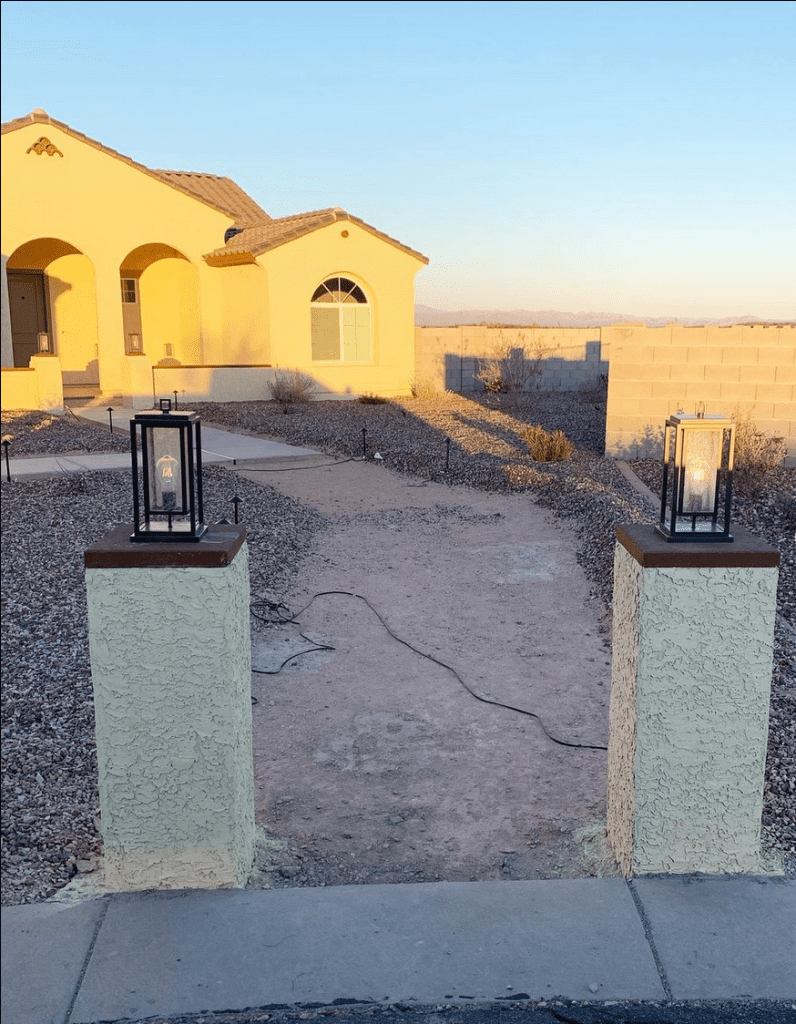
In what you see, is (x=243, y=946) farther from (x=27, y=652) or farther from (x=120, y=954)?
(x=27, y=652)

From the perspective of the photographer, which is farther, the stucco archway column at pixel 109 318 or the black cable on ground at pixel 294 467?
the stucco archway column at pixel 109 318

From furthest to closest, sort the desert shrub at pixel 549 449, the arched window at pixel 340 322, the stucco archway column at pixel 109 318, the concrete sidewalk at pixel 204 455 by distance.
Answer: the arched window at pixel 340 322 < the stucco archway column at pixel 109 318 < the desert shrub at pixel 549 449 < the concrete sidewalk at pixel 204 455

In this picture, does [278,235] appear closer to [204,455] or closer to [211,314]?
[211,314]

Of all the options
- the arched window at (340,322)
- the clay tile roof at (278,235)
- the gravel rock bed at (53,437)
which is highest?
the clay tile roof at (278,235)

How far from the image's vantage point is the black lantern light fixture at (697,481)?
3.33 m

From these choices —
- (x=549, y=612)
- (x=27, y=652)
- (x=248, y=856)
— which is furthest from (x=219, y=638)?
(x=549, y=612)

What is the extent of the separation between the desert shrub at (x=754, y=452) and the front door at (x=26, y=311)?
16779 mm

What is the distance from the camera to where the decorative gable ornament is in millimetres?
19062

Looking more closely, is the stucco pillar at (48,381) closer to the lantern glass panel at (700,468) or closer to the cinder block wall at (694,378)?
the cinder block wall at (694,378)

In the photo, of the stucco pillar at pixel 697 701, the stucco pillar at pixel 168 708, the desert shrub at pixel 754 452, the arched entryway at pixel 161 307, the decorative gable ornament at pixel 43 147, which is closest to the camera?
the stucco pillar at pixel 168 708

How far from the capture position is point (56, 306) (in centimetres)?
2278

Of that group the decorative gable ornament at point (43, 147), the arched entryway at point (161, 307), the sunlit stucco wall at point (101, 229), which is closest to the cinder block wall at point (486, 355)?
the arched entryway at point (161, 307)

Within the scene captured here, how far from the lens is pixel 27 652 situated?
570cm

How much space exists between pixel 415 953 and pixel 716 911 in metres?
1.01
